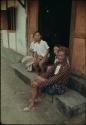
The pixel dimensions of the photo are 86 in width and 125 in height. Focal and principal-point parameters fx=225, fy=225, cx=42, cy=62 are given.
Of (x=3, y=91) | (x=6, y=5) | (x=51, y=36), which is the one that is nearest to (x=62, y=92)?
(x=3, y=91)

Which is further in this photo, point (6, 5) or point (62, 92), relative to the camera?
point (6, 5)

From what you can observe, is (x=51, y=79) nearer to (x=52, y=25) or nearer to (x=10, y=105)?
(x=10, y=105)

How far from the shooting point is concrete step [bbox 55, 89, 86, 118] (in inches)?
181

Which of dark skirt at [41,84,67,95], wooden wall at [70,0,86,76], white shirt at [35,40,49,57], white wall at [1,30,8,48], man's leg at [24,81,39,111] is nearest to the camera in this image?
man's leg at [24,81,39,111]

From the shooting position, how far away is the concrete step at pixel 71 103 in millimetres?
4609

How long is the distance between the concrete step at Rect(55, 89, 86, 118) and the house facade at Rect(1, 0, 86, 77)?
720 millimetres

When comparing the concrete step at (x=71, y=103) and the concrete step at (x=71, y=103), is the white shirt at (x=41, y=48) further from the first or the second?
the concrete step at (x=71, y=103)

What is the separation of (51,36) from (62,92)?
382 centimetres

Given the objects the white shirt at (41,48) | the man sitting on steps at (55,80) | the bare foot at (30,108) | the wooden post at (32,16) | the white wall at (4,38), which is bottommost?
the bare foot at (30,108)

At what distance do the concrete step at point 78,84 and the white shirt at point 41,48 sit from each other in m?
1.21

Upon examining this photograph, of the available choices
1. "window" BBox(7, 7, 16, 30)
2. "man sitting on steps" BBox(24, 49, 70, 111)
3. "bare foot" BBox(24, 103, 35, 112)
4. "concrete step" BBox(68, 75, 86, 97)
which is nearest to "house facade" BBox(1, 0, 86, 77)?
"window" BBox(7, 7, 16, 30)

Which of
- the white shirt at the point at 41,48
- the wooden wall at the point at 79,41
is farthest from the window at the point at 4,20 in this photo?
the wooden wall at the point at 79,41

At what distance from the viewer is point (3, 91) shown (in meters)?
6.22

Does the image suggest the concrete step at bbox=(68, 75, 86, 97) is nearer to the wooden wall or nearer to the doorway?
the wooden wall
